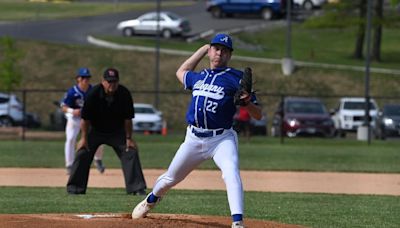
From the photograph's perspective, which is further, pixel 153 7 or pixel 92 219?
pixel 153 7

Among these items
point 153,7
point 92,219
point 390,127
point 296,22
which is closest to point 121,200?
point 92,219

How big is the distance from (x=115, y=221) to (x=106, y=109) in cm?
514

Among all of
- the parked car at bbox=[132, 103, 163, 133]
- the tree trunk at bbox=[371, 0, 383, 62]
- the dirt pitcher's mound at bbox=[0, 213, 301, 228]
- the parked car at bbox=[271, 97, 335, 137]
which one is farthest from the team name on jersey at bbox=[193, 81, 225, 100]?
the tree trunk at bbox=[371, 0, 383, 62]

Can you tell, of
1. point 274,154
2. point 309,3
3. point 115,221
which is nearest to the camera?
point 115,221

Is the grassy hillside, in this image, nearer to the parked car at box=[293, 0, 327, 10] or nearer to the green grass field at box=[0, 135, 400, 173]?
the green grass field at box=[0, 135, 400, 173]

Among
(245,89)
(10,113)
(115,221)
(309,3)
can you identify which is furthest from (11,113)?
(309,3)

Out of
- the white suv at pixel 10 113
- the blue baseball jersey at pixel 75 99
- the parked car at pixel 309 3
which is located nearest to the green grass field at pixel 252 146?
the parked car at pixel 309 3

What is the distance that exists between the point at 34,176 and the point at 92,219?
31.4 ft

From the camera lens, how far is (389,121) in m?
35.8

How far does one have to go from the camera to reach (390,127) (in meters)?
35.9

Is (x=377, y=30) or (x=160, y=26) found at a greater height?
(x=377, y=30)

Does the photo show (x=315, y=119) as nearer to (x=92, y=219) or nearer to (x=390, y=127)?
(x=390, y=127)

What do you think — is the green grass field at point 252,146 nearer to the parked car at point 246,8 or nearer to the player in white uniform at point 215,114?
the parked car at point 246,8

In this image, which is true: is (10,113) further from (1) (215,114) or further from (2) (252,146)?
(1) (215,114)
